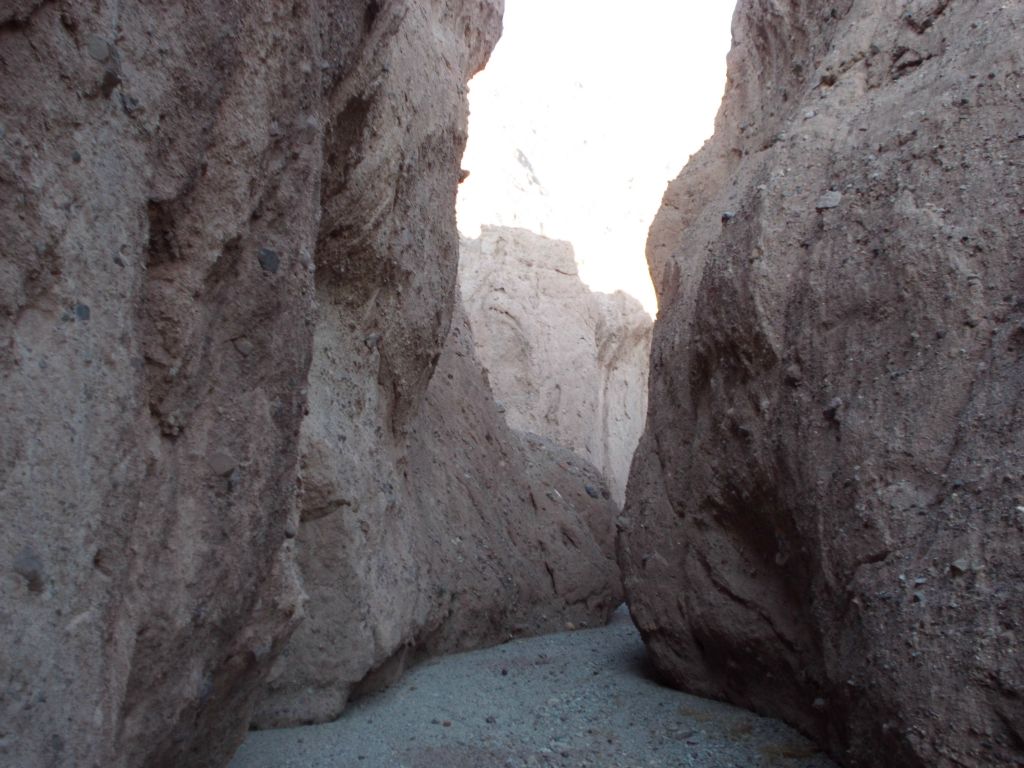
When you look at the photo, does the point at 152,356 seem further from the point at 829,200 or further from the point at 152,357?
the point at 829,200

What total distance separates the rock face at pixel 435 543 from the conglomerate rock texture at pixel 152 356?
108 cm

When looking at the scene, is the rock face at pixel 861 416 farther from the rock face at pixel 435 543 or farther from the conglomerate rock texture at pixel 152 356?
the conglomerate rock texture at pixel 152 356

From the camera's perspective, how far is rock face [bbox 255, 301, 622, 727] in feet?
15.3

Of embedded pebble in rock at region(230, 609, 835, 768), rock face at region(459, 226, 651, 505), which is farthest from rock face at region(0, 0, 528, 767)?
rock face at region(459, 226, 651, 505)

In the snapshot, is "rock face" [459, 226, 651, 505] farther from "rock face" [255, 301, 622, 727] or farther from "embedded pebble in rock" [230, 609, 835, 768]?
"embedded pebble in rock" [230, 609, 835, 768]

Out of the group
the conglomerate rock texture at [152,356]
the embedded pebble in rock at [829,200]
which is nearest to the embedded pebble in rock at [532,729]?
the conglomerate rock texture at [152,356]

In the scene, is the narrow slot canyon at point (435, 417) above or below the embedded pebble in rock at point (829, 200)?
below

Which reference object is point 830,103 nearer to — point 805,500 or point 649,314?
point 805,500

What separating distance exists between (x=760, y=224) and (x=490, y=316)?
986 cm

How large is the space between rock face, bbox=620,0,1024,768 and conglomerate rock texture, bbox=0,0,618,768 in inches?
80.2

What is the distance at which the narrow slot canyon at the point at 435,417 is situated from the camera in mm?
2191

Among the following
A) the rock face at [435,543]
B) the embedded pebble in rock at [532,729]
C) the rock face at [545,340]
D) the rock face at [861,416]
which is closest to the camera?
the rock face at [861,416]

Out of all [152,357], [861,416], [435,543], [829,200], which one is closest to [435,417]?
[435,543]

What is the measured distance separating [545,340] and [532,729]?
33.9 ft
